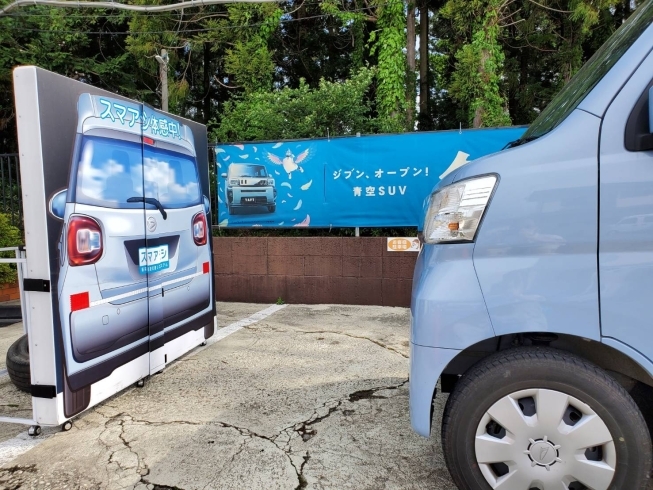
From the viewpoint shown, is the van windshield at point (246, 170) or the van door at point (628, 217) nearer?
the van door at point (628, 217)

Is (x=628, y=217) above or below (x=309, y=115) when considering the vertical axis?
below

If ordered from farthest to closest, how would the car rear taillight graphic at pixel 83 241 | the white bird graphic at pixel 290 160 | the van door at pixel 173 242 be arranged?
the white bird graphic at pixel 290 160 < the van door at pixel 173 242 < the car rear taillight graphic at pixel 83 241

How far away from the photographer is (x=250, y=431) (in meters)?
3.00

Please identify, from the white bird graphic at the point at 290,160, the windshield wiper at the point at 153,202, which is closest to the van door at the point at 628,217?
the windshield wiper at the point at 153,202

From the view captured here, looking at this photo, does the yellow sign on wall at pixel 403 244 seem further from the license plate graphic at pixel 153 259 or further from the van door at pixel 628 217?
the van door at pixel 628 217

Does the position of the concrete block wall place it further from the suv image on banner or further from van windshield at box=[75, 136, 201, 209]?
van windshield at box=[75, 136, 201, 209]

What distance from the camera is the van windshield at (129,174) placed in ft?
9.77

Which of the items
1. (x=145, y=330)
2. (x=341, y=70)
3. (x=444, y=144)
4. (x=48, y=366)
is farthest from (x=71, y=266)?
(x=341, y=70)

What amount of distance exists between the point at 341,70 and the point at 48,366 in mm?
12871

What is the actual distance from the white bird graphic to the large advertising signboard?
8.58 feet

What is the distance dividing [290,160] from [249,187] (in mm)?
751

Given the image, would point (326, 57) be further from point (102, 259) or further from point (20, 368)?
point (20, 368)

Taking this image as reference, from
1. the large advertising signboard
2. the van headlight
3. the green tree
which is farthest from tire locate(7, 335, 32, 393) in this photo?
the green tree

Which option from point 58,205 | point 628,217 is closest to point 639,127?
point 628,217
